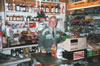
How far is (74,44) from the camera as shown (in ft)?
5.26

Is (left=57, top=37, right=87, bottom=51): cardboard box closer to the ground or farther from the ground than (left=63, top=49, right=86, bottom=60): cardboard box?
farther from the ground

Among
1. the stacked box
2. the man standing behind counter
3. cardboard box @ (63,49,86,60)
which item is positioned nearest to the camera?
cardboard box @ (63,49,86,60)

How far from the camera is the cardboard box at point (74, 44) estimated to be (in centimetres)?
156

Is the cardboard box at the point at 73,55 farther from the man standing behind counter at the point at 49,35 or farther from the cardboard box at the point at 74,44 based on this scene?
the man standing behind counter at the point at 49,35

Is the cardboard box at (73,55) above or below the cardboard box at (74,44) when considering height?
below

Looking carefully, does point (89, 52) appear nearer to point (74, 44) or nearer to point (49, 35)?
point (74, 44)

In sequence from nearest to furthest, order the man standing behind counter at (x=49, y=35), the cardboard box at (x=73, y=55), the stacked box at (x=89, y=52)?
the cardboard box at (x=73, y=55), the stacked box at (x=89, y=52), the man standing behind counter at (x=49, y=35)

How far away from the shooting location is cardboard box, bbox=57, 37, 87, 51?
1.56 m

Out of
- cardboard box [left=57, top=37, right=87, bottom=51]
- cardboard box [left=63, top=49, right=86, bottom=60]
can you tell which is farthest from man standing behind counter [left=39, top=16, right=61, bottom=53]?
cardboard box [left=63, top=49, right=86, bottom=60]

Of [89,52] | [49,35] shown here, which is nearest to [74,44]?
[89,52]

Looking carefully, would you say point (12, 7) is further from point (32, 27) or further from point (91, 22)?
point (91, 22)

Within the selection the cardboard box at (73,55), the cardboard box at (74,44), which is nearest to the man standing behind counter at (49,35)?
the cardboard box at (74,44)

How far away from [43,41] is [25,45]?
35.8 inches

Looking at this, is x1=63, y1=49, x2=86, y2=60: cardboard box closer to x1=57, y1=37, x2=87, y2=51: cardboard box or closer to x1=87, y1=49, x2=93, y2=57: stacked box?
x1=57, y1=37, x2=87, y2=51: cardboard box
